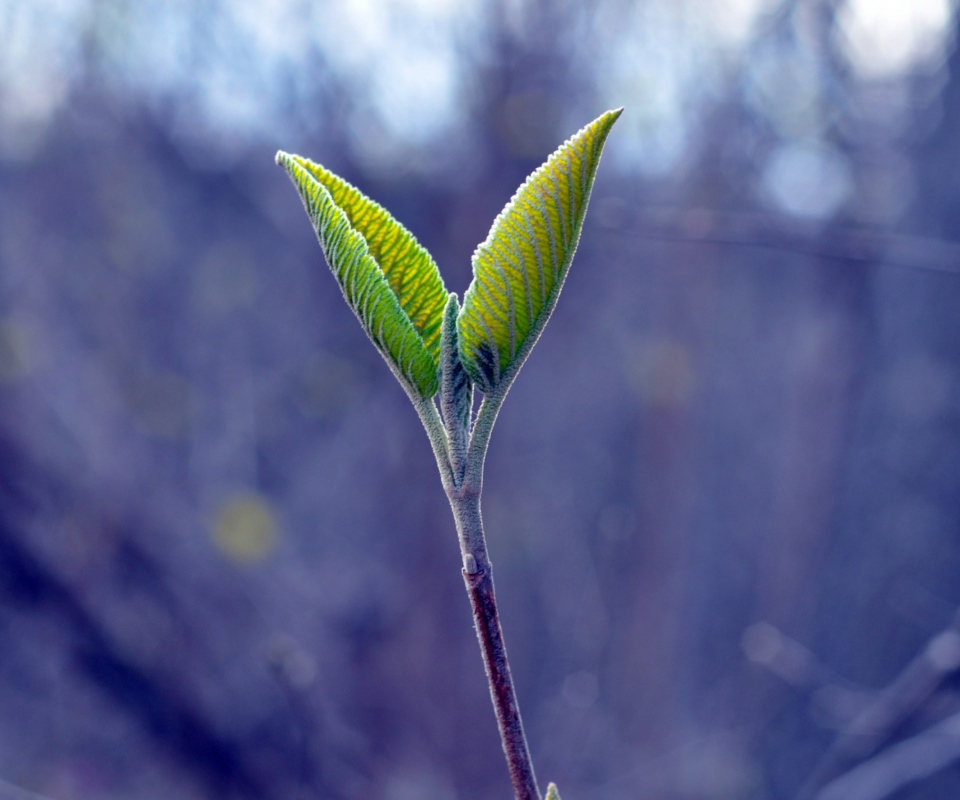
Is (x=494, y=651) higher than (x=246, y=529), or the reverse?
(x=246, y=529)

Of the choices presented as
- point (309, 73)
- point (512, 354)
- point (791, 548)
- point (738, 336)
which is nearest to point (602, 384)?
point (738, 336)

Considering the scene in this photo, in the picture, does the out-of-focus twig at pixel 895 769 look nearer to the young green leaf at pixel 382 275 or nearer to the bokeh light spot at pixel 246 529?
the young green leaf at pixel 382 275

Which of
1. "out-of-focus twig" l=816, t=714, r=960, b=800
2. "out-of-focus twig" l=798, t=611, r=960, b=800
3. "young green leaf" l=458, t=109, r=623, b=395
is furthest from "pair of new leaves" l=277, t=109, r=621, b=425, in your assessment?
"out-of-focus twig" l=816, t=714, r=960, b=800

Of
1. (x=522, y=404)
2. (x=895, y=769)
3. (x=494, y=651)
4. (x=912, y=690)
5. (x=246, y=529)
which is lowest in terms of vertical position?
(x=494, y=651)

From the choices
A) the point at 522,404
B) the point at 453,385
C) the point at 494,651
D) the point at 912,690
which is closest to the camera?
the point at 494,651

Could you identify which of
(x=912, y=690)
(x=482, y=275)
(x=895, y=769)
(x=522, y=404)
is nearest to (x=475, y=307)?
(x=482, y=275)

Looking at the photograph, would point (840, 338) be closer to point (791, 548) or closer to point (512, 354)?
point (791, 548)

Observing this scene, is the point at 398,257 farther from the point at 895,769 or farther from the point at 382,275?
the point at 895,769

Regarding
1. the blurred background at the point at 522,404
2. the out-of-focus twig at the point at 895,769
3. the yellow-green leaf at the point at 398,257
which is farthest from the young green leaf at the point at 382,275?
the blurred background at the point at 522,404
